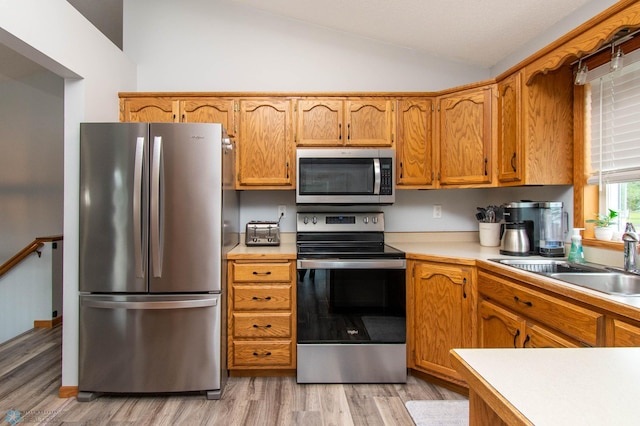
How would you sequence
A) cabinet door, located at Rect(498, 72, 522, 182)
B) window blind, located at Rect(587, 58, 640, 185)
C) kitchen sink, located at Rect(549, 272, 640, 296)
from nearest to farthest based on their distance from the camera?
kitchen sink, located at Rect(549, 272, 640, 296)
window blind, located at Rect(587, 58, 640, 185)
cabinet door, located at Rect(498, 72, 522, 182)

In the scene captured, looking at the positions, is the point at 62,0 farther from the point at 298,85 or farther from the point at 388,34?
the point at 388,34

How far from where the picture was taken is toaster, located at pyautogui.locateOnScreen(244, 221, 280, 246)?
2676 mm

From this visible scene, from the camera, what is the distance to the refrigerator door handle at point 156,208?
2057 mm

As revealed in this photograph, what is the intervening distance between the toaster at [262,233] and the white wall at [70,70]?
1106 mm

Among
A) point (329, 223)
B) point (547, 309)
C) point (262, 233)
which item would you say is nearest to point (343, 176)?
point (329, 223)

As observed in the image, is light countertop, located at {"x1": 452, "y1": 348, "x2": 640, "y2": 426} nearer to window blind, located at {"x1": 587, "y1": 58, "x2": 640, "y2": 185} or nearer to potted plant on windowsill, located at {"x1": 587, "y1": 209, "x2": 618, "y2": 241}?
potted plant on windowsill, located at {"x1": 587, "y1": 209, "x2": 618, "y2": 241}

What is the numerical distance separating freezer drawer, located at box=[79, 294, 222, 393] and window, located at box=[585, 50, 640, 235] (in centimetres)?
250

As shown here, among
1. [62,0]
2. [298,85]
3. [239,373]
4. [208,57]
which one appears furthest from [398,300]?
[62,0]

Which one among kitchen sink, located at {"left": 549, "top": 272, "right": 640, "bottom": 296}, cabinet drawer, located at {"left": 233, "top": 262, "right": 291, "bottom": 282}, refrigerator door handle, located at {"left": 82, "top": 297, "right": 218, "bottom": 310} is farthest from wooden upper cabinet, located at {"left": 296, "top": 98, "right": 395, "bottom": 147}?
kitchen sink, located at {"left": 549, "top": 272, "right": 640, "bottom": 296}

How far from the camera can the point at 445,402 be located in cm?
210

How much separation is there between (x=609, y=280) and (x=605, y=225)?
441 millimetres

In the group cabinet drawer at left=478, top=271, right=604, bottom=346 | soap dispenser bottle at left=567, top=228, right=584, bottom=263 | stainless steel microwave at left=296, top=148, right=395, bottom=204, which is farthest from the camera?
stainless steel microwave at left=296, top=148, right=395, bottom=204

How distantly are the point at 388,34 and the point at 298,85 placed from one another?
84cm

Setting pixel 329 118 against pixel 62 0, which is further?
pixel 329 118
